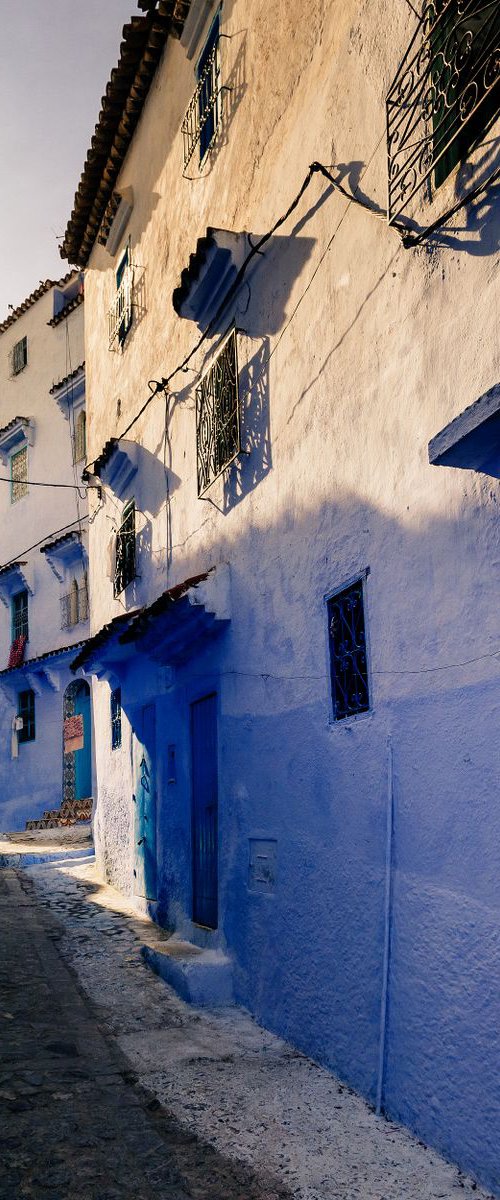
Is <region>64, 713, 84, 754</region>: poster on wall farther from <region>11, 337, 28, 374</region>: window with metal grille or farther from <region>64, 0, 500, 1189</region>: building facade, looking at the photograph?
<region>64, 0, 500, 1189</region>: building facade

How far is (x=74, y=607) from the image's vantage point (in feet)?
75.3

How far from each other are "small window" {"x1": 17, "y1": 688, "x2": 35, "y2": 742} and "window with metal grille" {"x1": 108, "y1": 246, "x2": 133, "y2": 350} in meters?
12.4

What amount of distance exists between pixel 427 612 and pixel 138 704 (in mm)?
7219

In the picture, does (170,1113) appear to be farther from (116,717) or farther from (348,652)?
(116,717)

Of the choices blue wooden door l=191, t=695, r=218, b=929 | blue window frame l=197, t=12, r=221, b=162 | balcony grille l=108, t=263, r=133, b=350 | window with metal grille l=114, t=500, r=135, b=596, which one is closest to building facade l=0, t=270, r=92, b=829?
window with metal grille l=114, t=500, r=135, b=596

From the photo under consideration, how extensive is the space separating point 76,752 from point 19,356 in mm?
10787

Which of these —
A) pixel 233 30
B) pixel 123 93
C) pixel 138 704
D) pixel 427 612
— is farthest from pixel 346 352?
pixel 123 93

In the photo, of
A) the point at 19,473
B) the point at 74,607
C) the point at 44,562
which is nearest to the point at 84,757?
the point at 74,607

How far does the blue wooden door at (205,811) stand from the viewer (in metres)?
8.69

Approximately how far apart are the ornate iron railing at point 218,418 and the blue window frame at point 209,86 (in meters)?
2.20

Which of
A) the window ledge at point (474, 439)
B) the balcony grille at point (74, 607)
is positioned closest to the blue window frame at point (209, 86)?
the window ledge at point (474, 439)

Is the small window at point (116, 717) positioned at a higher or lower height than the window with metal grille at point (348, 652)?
lower

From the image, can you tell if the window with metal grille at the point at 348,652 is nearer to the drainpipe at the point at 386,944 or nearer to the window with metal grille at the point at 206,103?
the drainpipe at the point at 386,944

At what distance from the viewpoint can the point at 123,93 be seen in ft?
38.3
